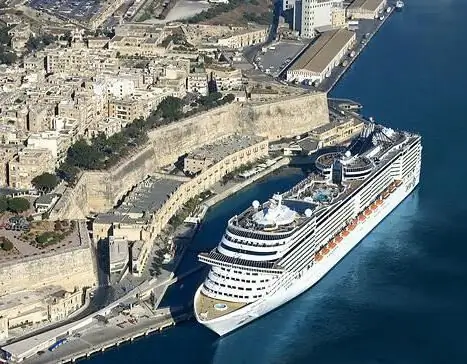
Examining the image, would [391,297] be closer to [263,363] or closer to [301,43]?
[263,363]

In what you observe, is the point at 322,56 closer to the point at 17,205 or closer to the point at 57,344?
the point at 17,205

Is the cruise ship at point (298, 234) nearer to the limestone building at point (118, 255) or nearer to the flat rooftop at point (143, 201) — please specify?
the limestone building at point (118, 255)

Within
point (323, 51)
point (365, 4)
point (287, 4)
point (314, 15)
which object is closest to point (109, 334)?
point (323, 51)

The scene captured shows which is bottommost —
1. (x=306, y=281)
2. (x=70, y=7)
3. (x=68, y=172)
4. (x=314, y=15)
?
(x=306, y=281)

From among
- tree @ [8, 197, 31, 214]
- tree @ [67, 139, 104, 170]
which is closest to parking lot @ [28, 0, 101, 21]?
tree @ [67, 139, 104, 170]

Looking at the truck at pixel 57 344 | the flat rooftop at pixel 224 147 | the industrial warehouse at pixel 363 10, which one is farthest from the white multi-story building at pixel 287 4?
the truck at pixel 57 344
